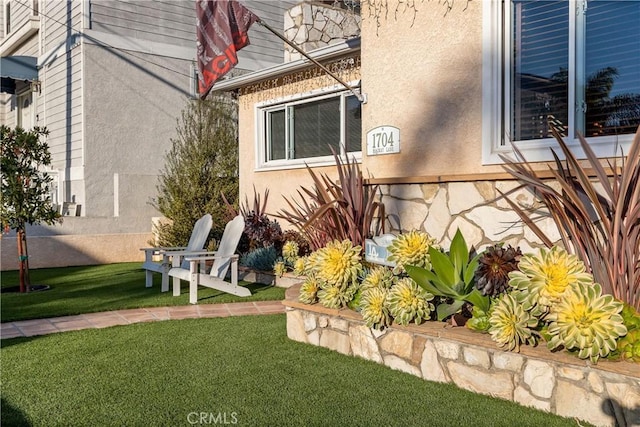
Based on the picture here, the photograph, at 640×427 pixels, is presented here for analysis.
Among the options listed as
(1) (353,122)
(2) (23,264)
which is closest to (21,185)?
(2) (23,264)

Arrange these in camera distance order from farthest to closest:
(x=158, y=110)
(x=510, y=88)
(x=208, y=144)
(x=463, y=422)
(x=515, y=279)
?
(x=158, y=110) < (x=208, y=144) < (x=510, y=88) < (x=515, y=279) < (x=463, y=422)

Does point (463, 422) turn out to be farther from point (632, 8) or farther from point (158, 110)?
point (158, 110)

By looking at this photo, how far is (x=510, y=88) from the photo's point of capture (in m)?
4.83

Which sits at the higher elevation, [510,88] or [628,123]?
[510,88]

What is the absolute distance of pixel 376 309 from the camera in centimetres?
418

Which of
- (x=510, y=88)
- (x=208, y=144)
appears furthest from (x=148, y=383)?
(x=208, y=144)

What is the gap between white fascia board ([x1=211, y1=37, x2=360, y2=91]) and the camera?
7.85 m

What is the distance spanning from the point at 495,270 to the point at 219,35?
4.12 metres

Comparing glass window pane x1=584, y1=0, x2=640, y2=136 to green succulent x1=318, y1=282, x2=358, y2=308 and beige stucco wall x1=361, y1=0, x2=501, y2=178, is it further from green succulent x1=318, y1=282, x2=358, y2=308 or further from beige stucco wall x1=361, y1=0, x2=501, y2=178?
green succulent x1=318, y1=282, x2=358, y2=308

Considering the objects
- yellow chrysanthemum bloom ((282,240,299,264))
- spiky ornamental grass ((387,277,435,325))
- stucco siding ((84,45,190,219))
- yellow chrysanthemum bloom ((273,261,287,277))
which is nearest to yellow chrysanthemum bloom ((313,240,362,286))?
spiky ornamental grass ((387,277,435,325))

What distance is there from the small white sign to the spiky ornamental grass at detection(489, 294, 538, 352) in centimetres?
246

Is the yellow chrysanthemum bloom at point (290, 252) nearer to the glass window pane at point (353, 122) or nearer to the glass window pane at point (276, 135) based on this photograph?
the glass window pane at point (353, 122)

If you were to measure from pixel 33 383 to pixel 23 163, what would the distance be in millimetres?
5144

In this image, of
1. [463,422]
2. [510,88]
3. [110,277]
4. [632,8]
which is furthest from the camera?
[110,277]
